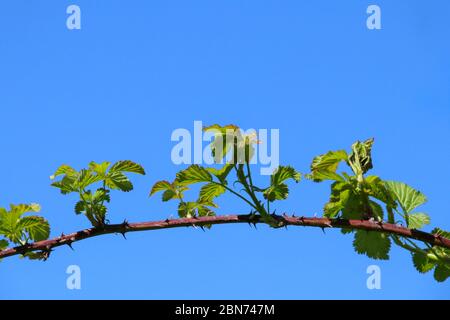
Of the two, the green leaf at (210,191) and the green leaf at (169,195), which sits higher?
the green leaf at (169,195)

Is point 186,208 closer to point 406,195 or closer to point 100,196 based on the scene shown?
point 100,196

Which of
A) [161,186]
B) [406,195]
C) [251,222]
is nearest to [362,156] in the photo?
[406,195]

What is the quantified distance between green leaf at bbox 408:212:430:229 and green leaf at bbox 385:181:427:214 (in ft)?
0.09

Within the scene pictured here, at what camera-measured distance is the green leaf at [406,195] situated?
7.14ft

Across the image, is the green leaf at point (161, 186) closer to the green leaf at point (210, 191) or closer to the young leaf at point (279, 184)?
the green leaf at point (210, 191)

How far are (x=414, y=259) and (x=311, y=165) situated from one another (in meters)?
0.51

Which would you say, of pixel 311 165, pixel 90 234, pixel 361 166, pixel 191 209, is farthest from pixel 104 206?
pixel 361 166

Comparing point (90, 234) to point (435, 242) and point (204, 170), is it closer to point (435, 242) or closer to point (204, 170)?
point (204, 170)

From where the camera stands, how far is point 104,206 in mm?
2445

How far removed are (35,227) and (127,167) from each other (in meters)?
0.51

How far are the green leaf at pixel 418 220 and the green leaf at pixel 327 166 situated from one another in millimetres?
317

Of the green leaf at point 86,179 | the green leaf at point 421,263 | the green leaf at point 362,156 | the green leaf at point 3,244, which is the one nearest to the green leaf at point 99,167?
the green leaf at point 86,179

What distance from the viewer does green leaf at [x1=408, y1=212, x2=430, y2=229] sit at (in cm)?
221

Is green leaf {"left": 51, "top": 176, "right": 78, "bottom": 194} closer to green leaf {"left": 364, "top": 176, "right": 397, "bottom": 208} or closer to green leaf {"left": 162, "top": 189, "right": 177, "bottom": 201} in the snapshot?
green leaf {"left": 162, "top": 189, "right": 177, "bottom": 201}
